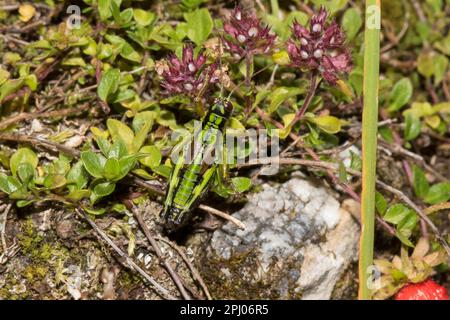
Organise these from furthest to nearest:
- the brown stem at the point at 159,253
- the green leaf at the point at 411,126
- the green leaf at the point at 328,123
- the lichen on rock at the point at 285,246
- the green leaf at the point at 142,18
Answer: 1. the green leaf at the point at 411,126
2. the green leaf at the point at 142,18
3. the green leaf at the point at 328,123
4. the lichen on rock at the point at 285,246
5. the brown stem at the point at 159,253

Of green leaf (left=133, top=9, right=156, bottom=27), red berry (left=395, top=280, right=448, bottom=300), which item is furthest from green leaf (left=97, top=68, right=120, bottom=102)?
red berry (left=395, top=280, right=448, bottom=300)

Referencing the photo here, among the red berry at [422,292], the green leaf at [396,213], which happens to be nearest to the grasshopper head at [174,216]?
the green leaf at [396,213]

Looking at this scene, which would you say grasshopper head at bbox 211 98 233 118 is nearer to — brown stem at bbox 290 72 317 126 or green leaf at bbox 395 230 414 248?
brown stem at bbox 290 72 317 126

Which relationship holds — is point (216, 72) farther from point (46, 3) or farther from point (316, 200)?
point (46, 3)

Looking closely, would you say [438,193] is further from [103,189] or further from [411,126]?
[103,189]

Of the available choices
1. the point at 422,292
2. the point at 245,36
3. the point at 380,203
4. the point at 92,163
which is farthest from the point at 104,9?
the point at 422,292

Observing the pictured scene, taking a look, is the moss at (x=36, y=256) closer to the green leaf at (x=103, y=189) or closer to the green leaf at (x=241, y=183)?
the green leaf at (x=103, y=189)
